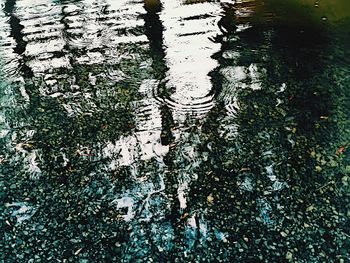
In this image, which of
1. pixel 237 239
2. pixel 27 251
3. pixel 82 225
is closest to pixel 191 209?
pixel 237 239

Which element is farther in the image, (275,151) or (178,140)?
(178,140)

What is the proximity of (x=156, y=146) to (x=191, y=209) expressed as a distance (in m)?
0.86

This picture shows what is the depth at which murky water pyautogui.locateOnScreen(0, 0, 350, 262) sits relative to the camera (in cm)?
268

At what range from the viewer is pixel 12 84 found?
4777mm

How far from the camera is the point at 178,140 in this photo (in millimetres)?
3602

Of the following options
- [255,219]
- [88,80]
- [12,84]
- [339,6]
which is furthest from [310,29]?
[12,84]

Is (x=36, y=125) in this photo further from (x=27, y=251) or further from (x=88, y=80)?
(x=27, y=251)

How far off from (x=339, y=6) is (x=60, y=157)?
542cm

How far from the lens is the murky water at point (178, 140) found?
2.68 meters

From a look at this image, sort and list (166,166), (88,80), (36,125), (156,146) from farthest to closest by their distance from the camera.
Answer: (88,80) → (36,125) → (156,146) → (166,166)

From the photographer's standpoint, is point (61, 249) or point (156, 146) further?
point (156, 146)

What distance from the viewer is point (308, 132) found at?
3613 mm

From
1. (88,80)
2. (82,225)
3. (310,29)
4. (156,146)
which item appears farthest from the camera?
(310,29)

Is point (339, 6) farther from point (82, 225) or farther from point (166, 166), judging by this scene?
point (82, 225)
